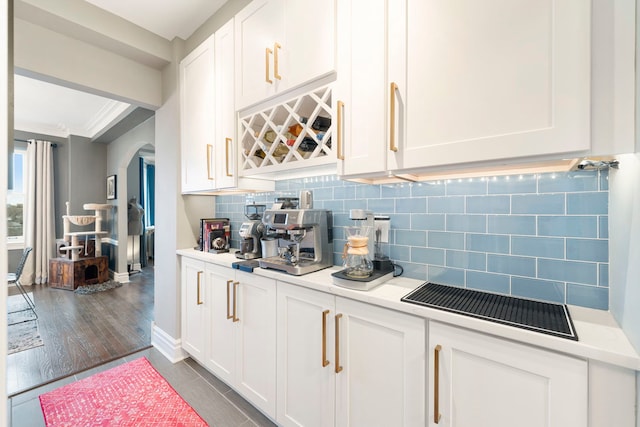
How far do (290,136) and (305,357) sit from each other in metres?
1.22

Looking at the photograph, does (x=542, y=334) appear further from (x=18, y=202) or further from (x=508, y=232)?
(x=18, y=202)

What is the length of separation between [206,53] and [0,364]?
2218 millimetres

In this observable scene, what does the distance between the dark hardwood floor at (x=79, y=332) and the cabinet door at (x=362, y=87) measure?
8.93ft

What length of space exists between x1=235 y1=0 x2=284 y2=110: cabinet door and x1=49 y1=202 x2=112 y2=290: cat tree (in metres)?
4.54

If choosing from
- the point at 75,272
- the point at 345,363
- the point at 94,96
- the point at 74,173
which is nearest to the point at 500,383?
the point at 345,363

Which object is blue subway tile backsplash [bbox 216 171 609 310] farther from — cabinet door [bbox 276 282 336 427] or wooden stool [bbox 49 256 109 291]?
wooden stool [bbox 49 256 109 291]

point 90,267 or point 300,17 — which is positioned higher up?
point 300,17

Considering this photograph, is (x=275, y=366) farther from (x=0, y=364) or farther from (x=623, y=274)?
(x=623, y=274)

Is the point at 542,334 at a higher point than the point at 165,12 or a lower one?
lower

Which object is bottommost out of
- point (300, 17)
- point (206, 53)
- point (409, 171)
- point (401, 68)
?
point (409, 171)

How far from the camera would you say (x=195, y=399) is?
1802 millimetres

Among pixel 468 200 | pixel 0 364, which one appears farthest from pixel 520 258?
pixel 0 364

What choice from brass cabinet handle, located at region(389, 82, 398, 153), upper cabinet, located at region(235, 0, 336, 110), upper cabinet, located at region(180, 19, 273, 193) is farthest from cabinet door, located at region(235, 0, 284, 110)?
brass cabinet handle, located at region(389, 82, 398, 153)

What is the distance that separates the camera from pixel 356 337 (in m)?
1.15
